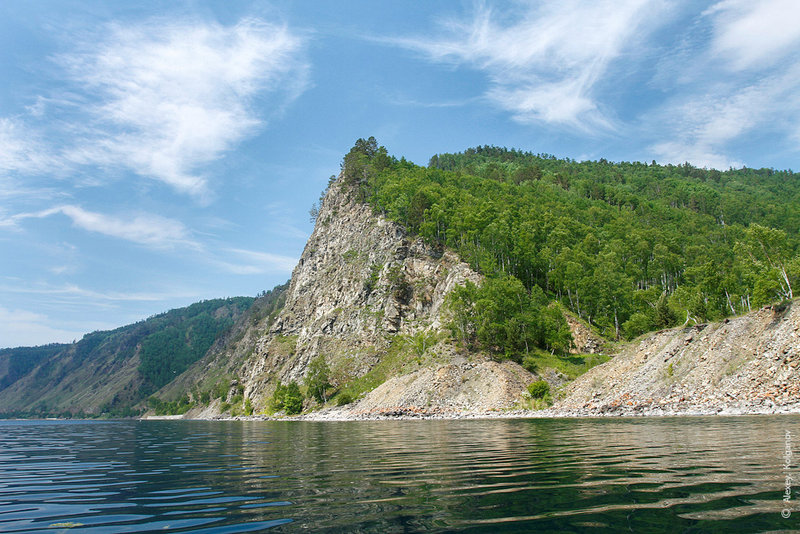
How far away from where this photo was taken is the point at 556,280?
105125 millimetres

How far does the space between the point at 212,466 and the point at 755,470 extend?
21046mm

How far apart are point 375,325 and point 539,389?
54.9 metres

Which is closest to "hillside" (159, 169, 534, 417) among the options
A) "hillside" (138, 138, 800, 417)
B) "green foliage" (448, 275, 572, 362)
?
"hillside" (138, 138, 800, 417)

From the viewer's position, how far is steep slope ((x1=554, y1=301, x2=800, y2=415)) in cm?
3822

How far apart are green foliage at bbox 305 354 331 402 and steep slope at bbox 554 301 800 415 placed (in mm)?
60356

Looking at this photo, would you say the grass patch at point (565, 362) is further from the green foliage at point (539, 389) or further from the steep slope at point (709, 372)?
the steep slope at point (709, 372)

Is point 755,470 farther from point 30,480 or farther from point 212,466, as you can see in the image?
point 30,480

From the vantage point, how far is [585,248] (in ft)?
396

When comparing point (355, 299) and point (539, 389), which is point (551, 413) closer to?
point (539, 389)

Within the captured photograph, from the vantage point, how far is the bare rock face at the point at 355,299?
355 feet

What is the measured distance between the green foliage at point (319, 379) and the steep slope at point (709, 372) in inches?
2376

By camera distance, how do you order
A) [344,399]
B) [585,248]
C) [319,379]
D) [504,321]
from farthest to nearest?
[585,248], [319,379], [344,399], [504,321]

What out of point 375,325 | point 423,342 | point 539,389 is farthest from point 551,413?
point 375,325

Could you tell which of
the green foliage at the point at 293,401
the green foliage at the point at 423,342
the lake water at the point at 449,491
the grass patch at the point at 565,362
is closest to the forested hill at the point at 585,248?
the grass patch at the point at 565,362
